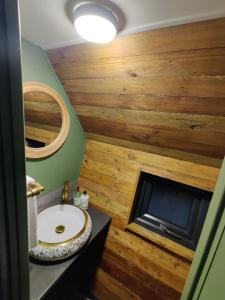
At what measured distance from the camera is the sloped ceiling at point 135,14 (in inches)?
28.0

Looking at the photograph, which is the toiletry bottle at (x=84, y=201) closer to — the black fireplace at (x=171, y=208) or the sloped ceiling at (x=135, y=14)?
the black fireplace at (x=171, y=208)

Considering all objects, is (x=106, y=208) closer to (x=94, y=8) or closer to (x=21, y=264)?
(x=21, y=264)

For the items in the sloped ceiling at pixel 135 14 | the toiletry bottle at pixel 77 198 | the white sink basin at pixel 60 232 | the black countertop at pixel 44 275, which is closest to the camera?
the sloped ceiling at pixel 135 14

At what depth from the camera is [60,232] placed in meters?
1.44

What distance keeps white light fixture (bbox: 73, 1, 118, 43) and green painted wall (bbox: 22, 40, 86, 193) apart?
612 mm

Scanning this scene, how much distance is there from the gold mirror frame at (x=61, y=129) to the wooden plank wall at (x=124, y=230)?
0.37 metres

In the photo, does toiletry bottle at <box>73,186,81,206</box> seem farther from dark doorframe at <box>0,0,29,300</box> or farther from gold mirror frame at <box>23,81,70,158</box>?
dark doorframe at <box>0,0,29,300</box>

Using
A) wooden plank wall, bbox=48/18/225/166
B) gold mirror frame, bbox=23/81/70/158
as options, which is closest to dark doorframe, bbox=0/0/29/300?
wooden plank wall, bbox=48/18/225/166

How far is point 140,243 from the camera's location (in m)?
1.59

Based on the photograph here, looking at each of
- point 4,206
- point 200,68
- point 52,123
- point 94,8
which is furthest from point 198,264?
point 52,123

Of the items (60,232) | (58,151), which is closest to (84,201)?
(60,232)

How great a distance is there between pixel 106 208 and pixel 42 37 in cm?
144

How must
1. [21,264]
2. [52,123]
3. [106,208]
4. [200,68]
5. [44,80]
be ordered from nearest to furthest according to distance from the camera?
1. [21,264]
2. [200,68]
3. [44,80]
4. [52,123]
5. [106,208]

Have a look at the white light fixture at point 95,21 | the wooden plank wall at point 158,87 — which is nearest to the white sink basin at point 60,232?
the wooden plank wall at point 158,87
